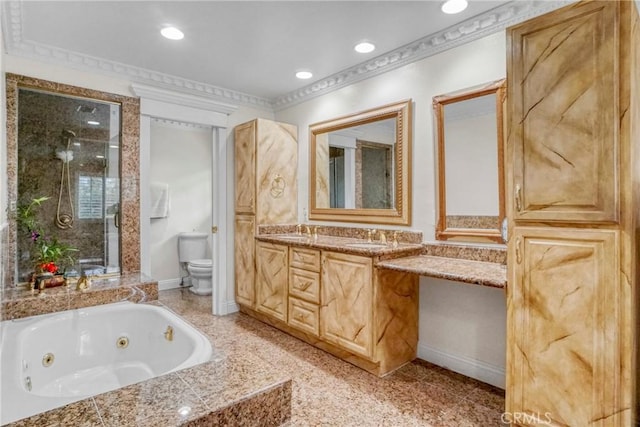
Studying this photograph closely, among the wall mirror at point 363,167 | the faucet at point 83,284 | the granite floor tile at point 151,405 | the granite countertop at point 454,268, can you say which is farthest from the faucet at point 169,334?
the wall mirror at point 363,167

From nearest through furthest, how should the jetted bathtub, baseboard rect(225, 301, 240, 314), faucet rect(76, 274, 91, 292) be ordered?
the jetted bathtub < faucet rect(76, 274, 91, 292) < baseboard rect(225, 301, 240, 314)

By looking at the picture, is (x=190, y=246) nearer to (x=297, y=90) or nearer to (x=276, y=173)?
(x=276, y=173)

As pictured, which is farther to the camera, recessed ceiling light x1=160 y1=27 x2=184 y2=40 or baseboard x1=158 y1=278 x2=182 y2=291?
baseboard x1=158 y1=278 x2=182 y2=291

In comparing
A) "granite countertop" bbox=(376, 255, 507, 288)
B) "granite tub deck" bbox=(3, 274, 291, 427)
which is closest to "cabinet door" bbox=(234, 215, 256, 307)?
"granite countertop" bbox=(376, 255, 507, 288)

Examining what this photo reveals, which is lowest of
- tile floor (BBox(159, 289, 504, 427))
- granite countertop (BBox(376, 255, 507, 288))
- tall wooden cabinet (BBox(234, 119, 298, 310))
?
tile floor (BBox(159, 289, 504, 427))

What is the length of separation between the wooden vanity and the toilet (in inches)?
66.8

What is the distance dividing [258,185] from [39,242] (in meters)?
1.89

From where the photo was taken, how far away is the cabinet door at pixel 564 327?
4.45 ft

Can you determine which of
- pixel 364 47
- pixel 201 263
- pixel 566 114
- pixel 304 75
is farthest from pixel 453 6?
pixel 201 263

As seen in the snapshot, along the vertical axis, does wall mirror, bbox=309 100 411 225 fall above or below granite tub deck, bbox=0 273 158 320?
above

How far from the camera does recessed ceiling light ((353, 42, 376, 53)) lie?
105 inches

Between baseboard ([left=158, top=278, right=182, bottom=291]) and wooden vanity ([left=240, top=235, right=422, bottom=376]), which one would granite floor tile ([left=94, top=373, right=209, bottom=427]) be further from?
baseboard ([left=158, top=278, right=182, bottom=291])

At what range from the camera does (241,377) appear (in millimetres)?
1384

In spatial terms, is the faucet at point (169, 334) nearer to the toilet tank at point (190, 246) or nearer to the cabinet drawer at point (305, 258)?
the cabinet drawer at point (305, 258)
